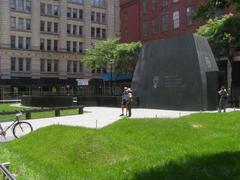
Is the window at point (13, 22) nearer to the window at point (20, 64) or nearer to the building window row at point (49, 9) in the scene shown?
the window at point (20, 64)

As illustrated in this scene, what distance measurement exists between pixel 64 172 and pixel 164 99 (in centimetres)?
2612

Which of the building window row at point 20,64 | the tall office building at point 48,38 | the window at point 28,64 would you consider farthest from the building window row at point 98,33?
the building window row at point 20,64

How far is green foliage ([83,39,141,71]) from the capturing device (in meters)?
61.4

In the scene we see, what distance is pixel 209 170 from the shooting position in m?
7.77

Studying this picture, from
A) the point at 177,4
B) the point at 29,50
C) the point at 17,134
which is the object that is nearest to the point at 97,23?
the point at 29,50

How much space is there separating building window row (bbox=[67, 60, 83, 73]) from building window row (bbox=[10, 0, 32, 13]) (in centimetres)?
1382

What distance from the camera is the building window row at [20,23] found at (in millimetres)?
84613

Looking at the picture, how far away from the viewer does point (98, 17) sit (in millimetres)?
97875

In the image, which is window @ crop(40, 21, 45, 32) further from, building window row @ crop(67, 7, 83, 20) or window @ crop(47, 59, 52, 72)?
window @ crop(47, 59, 52, 72)

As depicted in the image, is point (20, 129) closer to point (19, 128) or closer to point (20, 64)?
point (19, 128)

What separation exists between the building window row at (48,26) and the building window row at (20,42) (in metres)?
4.25

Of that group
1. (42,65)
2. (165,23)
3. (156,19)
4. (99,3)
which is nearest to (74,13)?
(99,3)

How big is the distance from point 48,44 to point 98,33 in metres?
13.3

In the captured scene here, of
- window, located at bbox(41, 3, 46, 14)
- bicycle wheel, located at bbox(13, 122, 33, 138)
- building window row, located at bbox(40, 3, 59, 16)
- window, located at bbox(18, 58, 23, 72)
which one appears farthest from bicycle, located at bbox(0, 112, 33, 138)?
window, located at bbox(41, 3, 46, 14)
